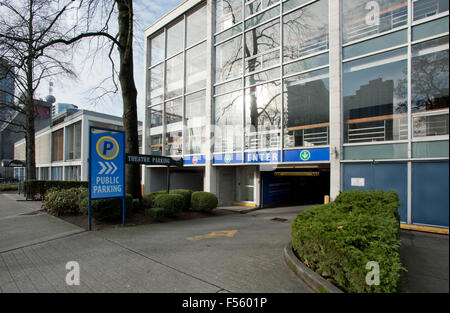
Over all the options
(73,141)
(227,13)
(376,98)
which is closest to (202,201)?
(376,98)

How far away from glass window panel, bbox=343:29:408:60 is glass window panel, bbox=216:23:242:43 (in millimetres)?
6403

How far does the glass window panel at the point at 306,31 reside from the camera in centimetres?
1018

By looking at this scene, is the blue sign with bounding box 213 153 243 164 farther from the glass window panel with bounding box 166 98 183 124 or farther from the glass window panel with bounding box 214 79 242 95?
the glass window panel with bounding box 166 98 183 124

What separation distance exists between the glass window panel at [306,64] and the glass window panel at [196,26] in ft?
23.5

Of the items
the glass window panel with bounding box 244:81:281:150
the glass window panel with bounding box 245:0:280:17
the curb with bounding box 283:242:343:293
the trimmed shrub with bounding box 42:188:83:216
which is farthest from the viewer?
the glass window panel with bounding box 245:0:280:17

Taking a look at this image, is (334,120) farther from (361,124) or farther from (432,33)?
(432,33)

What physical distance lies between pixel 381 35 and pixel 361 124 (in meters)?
3.20

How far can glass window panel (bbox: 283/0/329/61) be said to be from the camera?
1018cm

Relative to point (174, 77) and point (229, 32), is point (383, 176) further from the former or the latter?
point (174, 77)

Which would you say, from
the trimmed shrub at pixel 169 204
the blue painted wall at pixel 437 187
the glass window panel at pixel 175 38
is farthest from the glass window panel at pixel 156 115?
the blue painted wall at pixel 437 187

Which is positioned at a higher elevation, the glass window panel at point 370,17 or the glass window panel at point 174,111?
the glass window panel at point 370,17

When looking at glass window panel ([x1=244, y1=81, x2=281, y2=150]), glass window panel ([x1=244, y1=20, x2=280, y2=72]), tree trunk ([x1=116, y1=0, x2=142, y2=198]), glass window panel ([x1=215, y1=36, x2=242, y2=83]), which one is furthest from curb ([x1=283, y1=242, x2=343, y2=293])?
glass window panel ([x1=215, y1=36, x2=242, y2=83])

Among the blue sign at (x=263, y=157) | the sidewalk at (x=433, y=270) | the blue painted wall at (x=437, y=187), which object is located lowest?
the sidewalk at (x=433, y=270)

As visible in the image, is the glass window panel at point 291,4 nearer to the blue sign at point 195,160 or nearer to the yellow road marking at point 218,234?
the blue sign at point 195,160
